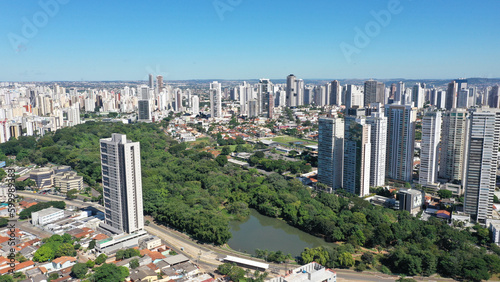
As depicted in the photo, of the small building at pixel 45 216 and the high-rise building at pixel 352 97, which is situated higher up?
the high-rise building at pixel 352 97

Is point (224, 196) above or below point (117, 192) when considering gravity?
below

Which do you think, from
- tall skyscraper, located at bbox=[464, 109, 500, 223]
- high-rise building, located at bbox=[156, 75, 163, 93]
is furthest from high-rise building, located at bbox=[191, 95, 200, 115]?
tall skyscraper, located at bbox=[464, 109, 500, 223]

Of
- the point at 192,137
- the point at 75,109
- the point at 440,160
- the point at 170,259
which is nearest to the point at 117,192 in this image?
the point at 170,259

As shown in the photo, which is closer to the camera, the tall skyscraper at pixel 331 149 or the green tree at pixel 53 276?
the green tree at pixel 53 276

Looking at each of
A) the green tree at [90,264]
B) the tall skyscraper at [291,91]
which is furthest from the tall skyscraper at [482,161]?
the tall skyscraper at [291,91]

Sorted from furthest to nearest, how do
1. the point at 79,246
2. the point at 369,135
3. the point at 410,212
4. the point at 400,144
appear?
the point at 400,144 < the point at 369,135 < the point at 410,212 < the point at 79,246

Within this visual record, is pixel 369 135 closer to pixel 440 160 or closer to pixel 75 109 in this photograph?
pixel 440 160

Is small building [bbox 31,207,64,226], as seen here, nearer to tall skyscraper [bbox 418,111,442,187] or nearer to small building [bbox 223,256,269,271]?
small building [bbox 223,256,269,271]

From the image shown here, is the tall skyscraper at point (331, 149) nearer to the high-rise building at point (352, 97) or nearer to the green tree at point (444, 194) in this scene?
the green tree at point (444, 194)
